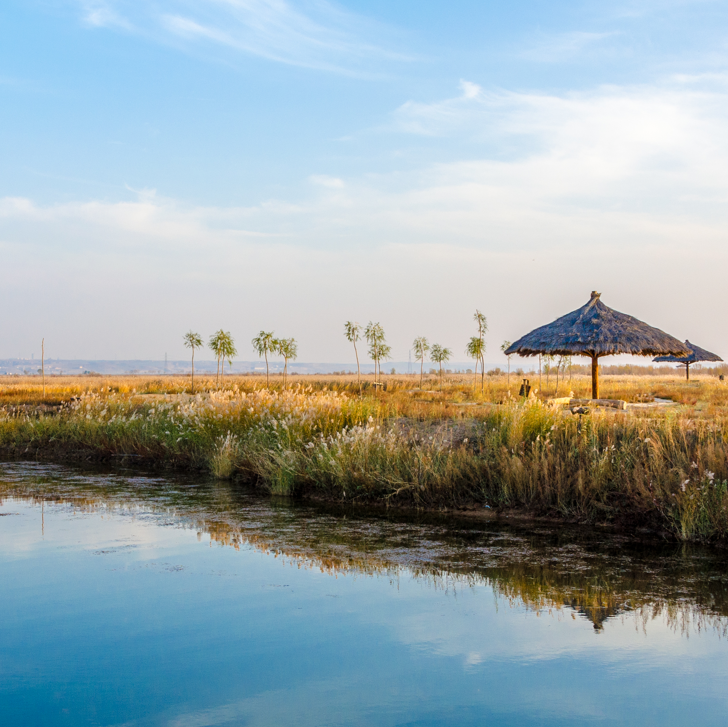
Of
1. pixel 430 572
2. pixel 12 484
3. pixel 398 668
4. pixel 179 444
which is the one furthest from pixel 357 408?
pixel 398 668

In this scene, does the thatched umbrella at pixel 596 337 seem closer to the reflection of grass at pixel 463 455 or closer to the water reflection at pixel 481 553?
the reflection of grass at pixel 463 455

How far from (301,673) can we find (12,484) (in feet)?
29.5

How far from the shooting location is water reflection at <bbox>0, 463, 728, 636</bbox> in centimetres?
566

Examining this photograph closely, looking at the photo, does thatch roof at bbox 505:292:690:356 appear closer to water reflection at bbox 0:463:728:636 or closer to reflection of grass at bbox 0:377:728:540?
reflection of grass at bbox 0:377:728:540

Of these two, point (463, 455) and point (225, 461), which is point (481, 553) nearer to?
point (463, 455)

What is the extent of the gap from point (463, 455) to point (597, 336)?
9071mm

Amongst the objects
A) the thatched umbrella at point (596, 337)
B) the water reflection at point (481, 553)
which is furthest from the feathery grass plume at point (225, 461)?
the thatched umbrella at point (596, 337)

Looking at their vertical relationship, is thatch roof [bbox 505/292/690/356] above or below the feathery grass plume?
above

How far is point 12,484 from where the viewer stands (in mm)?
11758

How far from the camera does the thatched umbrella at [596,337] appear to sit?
17.5 metres

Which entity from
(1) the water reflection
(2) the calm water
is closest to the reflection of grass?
(1) the water reflection

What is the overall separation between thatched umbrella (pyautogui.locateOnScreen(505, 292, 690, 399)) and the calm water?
10094 millimetres

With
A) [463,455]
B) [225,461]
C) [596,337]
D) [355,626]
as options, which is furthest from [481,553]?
[596,337]

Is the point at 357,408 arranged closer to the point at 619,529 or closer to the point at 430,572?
the point at 619,529
